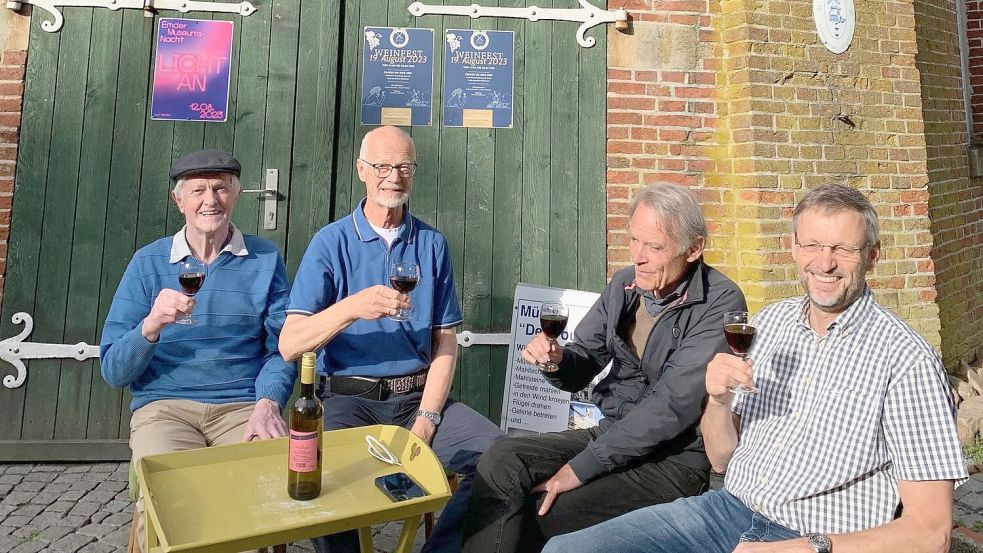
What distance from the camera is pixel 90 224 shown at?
369 cm

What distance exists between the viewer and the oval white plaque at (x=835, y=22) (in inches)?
159

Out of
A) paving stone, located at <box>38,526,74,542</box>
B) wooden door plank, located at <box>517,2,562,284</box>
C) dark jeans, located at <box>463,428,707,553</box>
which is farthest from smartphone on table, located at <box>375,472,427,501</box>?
wooden door plank, located at <box>517,2,562,284</box>

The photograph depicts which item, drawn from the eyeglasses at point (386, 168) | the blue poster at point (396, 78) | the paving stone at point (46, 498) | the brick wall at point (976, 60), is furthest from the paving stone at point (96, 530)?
the brick wall at point (976, 60)

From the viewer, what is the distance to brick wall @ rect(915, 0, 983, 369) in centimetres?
479

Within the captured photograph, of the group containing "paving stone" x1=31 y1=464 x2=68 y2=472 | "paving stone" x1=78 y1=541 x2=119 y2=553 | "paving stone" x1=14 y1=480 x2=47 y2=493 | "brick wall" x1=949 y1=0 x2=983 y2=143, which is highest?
"brick wall" x1=949 y1=0 x2=983 y2=143

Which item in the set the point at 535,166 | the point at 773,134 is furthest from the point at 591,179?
the point at 773,134

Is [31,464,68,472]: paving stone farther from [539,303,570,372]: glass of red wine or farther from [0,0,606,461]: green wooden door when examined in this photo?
[539,303,570,372]: glass of red wine

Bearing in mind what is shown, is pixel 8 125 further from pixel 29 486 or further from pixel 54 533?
pixel 54 533

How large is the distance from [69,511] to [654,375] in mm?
2678

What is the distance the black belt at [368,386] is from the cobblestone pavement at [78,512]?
26.6 inches

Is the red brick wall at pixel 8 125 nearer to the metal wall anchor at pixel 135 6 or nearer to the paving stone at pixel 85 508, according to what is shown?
the metal wall anchor at pixel 135 6

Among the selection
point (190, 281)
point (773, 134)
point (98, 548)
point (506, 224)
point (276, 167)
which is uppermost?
point (773, 134)

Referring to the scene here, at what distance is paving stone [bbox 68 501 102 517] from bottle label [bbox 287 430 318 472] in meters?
1.94

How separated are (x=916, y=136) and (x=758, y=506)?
336cm
